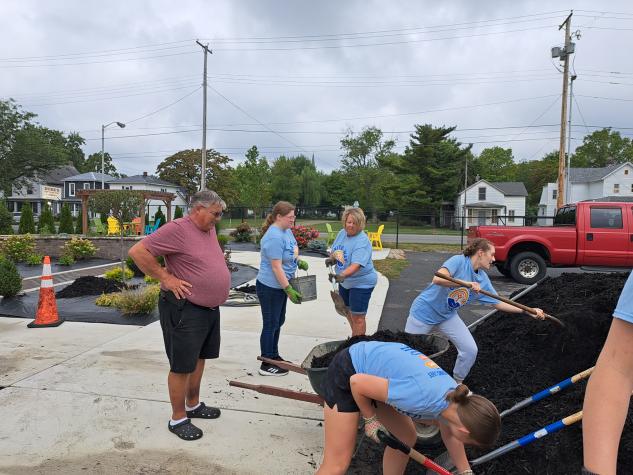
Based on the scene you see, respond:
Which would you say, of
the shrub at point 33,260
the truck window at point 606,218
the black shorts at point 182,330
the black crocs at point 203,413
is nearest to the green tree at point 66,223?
the shrub at point 33,260

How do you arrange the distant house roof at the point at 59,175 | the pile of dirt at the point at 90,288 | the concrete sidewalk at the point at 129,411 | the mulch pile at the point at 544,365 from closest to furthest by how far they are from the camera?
the mulch pile at the point at 544,365
the concrete sidewalk at the point at 129,411
the pile of dirt at the point at 90,288
the distant house roof at the point at 59,175

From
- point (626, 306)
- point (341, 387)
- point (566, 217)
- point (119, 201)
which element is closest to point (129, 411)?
point (341, 387)

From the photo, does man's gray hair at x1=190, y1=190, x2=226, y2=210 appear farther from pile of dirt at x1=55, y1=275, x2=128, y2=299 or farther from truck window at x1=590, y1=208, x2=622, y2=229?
truck window at x1=590, y1=208, x2=622, y2=229

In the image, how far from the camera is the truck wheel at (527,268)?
10602mm

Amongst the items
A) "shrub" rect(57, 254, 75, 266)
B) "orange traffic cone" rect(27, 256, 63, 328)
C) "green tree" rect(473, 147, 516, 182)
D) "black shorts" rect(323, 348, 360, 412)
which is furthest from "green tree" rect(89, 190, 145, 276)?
"green tree" rect(473, 147, 516, 182)

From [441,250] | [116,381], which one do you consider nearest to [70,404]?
[116,381]

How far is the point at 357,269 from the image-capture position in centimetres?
437

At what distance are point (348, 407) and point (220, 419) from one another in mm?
1717

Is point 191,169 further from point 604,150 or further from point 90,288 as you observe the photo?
point 604,150

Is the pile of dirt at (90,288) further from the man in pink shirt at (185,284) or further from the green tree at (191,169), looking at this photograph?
the green tree at (191,169)

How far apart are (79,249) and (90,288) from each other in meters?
5.17

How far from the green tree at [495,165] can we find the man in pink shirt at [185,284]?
71.6 metres

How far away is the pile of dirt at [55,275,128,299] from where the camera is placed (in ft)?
25.3

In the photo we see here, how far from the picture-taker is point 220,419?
3.45m
